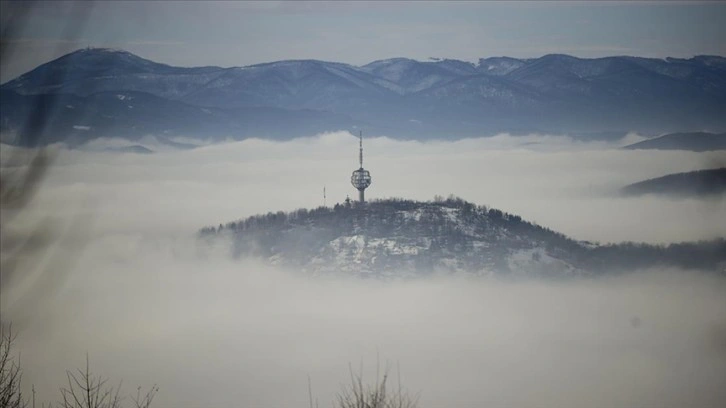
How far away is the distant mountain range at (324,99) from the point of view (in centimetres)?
11575

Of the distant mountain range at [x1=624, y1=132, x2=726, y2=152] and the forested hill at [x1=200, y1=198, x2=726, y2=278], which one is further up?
the distant mountain range at [x1=624, y1=132, x2=726, y2=152]

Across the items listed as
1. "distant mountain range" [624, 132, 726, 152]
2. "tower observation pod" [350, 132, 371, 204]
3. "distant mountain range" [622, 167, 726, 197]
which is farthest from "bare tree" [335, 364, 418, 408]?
"distant mountain range" [624, 132, 726, 152]

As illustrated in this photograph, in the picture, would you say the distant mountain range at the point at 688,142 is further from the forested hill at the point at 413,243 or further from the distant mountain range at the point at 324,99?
the forested hill at the point at 413,243

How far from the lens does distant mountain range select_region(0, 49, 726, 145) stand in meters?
116

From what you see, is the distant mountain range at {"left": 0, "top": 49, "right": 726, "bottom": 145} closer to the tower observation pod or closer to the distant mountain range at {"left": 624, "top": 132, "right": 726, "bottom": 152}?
the distant mountain range at {"left": 624, "top": 132, "right": 726, "bottom": 152}

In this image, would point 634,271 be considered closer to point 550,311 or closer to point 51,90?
point 550,311

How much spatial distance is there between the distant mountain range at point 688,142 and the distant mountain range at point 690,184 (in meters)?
2.77

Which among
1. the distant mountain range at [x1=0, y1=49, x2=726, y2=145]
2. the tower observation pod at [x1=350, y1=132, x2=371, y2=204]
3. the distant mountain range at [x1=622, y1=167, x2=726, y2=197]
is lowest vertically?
the distant mountain range at [x1=622, y1=167, x2=726, y2=197]

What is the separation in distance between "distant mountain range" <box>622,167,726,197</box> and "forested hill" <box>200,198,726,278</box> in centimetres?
1404

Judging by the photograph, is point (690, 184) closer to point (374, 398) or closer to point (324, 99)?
point (324, 99)

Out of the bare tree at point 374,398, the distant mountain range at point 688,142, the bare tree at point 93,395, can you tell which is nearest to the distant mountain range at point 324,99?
the distant mountain range at point 688,142

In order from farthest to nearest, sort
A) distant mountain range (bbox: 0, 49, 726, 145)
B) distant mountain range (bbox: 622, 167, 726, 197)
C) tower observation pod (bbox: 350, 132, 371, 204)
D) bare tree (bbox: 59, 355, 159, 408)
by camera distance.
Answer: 1. tower observation pod (bbox: 350, 132, 371, 204)
2. distant mountain range (bbox: 0, 49, 726, 145)
3. distant mountain range (bbox: 622, 167, 726, 197)
4. bare tree (bbox: 59, 355, 159, 408)

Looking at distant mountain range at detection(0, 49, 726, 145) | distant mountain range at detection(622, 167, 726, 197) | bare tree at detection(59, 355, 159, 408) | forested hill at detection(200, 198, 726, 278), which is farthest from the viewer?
forested hill at detection(200, 198, 726, 278)

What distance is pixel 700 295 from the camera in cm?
9525
